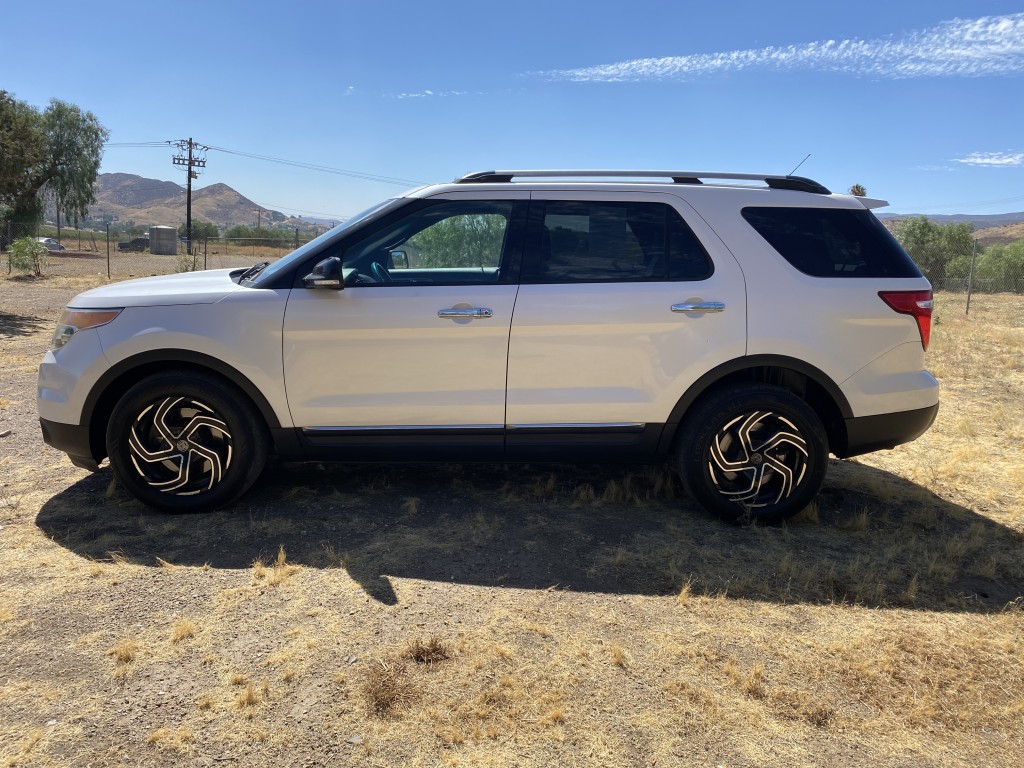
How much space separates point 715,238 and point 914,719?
8.58 ft

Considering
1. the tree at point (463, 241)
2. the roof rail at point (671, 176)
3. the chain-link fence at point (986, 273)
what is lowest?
the tree at point (463, 241)

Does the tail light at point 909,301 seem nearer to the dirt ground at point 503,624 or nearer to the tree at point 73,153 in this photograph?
the dirt ground at point 503,624

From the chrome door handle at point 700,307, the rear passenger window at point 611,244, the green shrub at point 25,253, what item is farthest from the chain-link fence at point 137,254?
the chrome door handle at point 700,307

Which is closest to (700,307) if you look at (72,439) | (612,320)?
(612,320)

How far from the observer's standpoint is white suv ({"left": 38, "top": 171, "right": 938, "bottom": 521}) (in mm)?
4160

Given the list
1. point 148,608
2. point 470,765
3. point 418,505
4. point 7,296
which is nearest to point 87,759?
point 148,608

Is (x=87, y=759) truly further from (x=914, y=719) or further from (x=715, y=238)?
(x=715, y=238)

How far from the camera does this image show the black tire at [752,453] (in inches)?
167

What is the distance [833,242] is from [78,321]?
4.38 meters

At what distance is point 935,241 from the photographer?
110ft

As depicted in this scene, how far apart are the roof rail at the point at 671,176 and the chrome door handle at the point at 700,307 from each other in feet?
2.59

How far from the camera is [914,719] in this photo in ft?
8.66

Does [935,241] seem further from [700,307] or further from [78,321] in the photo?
[78,321]

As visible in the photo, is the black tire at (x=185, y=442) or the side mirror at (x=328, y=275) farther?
the black tire at (x=185, y=442)
